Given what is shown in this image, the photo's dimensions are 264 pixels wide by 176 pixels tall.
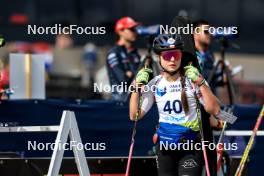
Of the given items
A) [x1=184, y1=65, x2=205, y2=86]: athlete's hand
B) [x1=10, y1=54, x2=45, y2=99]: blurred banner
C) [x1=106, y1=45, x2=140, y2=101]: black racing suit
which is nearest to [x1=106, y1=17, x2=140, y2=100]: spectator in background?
[x1=106, y1=45, x2=140, y2=101]: black racing suit

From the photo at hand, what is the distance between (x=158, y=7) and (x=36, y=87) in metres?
8.88

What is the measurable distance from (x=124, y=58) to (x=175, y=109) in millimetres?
3772

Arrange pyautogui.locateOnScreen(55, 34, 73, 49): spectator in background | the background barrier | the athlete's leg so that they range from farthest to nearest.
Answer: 1. pyautogui.locateOnScreen(55, 34, 73, 49): spectator in background
2. the background barrier
3. the athlete's leg

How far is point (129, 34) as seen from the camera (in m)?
12.3

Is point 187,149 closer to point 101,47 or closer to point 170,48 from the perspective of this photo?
point 170,48

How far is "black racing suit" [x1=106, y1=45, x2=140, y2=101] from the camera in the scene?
1195cm

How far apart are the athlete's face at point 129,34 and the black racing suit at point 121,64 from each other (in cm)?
17

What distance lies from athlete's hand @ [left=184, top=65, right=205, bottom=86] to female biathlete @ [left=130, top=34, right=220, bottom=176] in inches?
1.0

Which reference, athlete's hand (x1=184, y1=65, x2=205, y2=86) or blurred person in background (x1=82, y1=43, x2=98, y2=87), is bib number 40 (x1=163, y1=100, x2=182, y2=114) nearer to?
athlete's hand (x1=184, y1=65, x2=205, y2=86)

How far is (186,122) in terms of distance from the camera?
28.0 feet

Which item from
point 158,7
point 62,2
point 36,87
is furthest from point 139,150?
point 62,2

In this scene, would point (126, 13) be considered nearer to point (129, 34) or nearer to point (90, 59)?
point (90, 59)

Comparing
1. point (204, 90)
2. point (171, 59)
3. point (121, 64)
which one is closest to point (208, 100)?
point (204, 90)

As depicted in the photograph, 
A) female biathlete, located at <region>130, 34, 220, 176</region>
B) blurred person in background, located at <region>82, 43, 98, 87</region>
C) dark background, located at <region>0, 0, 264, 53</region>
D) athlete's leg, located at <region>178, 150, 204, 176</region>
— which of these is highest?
dark background, located at <region>0, 0, 264, 53</region>
